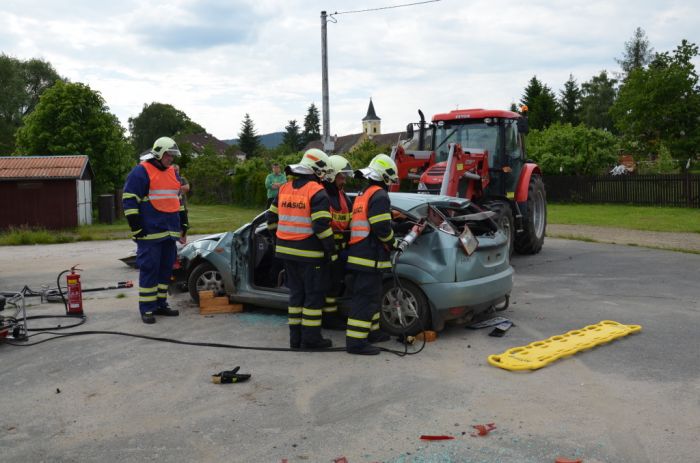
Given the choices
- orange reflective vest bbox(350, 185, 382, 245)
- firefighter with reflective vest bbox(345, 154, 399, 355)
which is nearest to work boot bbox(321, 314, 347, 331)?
firefighter with reflective vest bbox(345, 154, 399, 355)

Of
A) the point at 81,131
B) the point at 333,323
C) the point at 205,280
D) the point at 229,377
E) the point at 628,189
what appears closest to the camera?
the point at 229,377

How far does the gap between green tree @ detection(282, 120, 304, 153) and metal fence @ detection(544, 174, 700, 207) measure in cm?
6730

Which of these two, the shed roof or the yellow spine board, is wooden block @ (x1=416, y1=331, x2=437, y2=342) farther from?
the shed roof

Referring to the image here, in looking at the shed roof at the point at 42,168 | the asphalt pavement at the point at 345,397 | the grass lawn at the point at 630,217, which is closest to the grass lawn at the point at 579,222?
the grass lawn at the point at 630,217

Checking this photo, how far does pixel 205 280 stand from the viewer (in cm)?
857

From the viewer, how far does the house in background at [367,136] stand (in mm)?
93875

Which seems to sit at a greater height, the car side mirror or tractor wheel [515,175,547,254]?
the car side mirror

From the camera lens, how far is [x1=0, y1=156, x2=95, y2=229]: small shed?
22.8m

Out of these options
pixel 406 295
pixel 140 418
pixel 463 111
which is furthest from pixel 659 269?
pixel 140 418

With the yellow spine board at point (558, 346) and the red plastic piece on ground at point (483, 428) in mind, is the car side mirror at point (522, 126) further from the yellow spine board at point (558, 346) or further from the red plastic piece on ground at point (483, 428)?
the red plastic piece on ground at point (483, 428)

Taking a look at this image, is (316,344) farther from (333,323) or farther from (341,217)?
(341,217)

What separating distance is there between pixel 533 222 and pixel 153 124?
8872cm

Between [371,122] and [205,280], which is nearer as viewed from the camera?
[205,280]

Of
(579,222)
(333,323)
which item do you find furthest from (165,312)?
(579,222)
